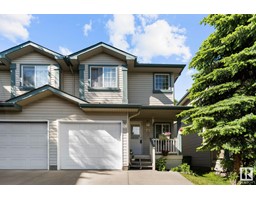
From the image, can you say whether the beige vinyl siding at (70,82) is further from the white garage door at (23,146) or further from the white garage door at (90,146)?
the white garage door at (23,146)

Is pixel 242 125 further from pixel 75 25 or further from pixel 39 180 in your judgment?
pixel 75 25

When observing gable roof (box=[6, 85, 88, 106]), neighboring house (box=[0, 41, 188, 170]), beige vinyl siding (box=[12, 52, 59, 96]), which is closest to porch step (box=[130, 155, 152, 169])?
neighboring house (box=[0, 41, 188, 170])

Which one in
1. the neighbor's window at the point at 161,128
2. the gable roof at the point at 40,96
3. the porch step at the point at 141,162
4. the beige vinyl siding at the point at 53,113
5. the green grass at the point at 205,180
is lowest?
the green grass at the point at 205,180

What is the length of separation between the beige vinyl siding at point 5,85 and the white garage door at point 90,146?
14.6ft

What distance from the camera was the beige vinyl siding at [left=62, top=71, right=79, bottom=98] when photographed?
1132 cm

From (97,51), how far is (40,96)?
13.0 ft

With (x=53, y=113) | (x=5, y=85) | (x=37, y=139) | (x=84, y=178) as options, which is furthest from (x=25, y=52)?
(x=84, y=178)

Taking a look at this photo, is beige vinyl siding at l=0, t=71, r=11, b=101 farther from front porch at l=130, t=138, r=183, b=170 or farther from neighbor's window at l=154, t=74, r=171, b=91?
neighbor's window at l=154, t=74, r=171, b=91

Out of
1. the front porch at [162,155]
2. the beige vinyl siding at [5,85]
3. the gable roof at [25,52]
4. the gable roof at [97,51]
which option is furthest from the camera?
the beige vinyl siding at [5,85]

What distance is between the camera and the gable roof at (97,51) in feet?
34.8

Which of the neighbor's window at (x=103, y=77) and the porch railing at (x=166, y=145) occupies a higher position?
the neighbor's window at (x=103, y=77)

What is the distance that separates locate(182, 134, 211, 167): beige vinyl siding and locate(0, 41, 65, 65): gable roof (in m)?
9.71

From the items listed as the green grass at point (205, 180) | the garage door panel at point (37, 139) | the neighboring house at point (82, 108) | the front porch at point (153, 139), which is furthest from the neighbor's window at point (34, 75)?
the green grass at point (205, 180)

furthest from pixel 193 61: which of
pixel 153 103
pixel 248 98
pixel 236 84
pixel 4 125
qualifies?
pixel 4 125
